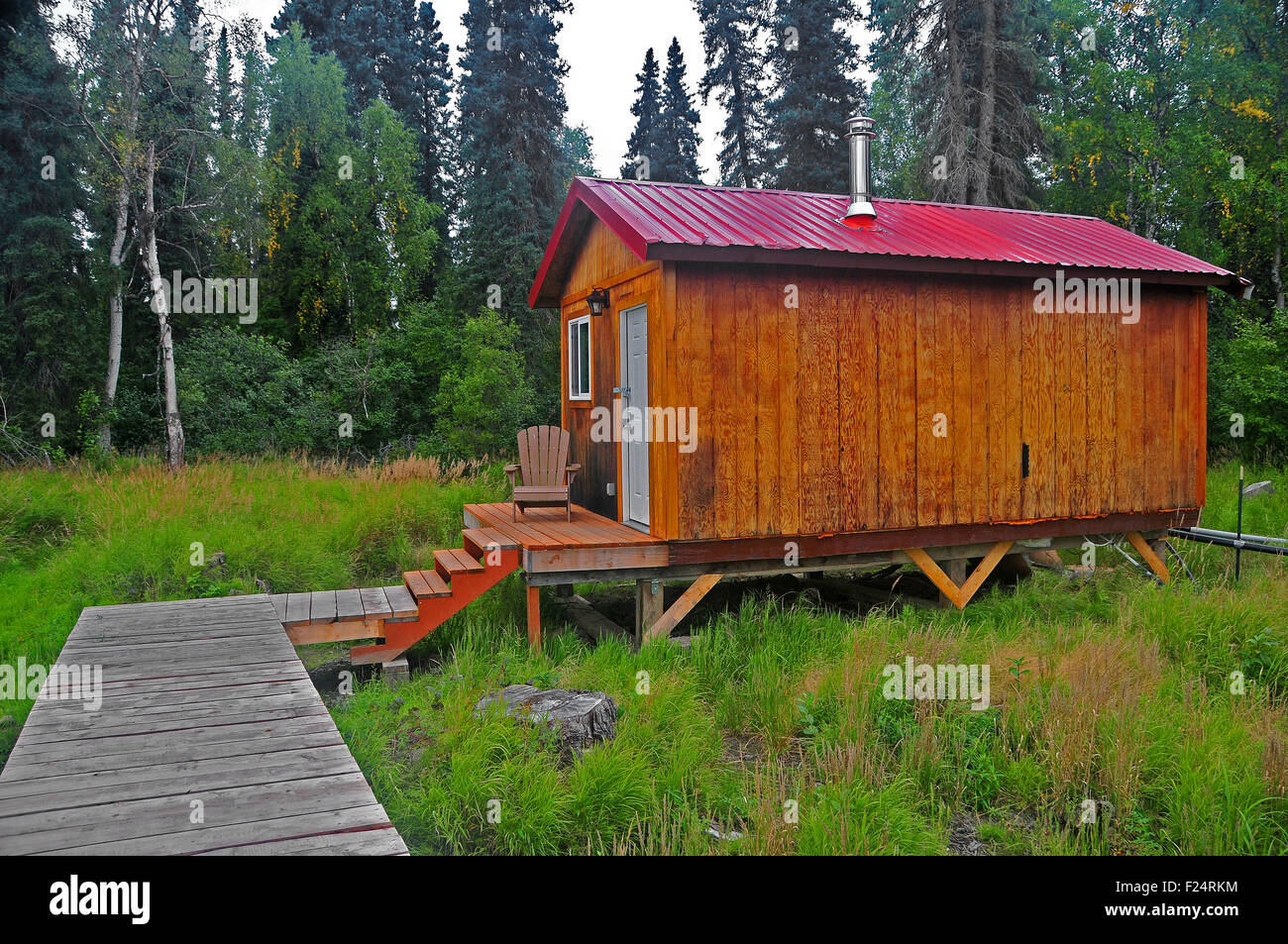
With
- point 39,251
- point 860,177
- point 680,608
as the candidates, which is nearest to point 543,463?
point 680,608

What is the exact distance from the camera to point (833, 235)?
7180 millimetres

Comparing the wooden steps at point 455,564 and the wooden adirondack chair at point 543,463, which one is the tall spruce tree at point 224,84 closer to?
the wooden adirondack chair at point 543,463

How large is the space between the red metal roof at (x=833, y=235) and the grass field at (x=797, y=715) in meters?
2.75

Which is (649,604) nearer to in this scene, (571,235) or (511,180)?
(571,235)

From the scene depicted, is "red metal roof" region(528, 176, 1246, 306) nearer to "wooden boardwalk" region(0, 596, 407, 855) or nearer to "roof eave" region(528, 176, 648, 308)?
"roof eave" region(528, 176, 648, 308)

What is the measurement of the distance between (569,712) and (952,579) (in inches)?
190

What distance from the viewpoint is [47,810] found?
2.86 metres

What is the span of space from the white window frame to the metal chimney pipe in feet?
8.78

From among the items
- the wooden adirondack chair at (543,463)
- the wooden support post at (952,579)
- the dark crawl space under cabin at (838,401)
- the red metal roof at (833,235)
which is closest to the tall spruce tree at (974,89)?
the red metal roof at (833,235)

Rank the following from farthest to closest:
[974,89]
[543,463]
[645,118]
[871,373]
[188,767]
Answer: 1. [645,118]
2. [974,89]
3. [543,463]
4. [871,373]
5. [188,767]

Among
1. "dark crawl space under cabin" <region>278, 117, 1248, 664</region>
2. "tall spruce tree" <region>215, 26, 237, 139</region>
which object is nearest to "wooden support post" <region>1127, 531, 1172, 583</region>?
"dark crawl space under cabin" <region>278, 117, 1248, 664</region>

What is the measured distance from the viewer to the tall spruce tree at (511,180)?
62.7ft
